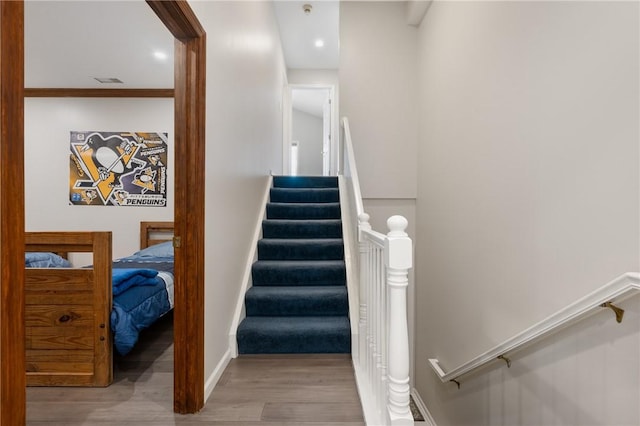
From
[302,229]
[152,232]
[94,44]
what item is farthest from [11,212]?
[152,232]

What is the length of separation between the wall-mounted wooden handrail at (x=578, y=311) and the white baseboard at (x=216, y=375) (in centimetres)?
169

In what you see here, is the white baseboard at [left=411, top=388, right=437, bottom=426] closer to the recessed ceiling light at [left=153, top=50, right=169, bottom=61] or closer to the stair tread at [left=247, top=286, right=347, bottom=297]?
the stair tread at [left=247, top=286, right=347, bottom=297]

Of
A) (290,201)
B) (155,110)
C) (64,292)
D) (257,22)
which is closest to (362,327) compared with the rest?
(64,292)

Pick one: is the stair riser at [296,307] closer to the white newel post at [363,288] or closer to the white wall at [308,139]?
the white newel post at [363,288]

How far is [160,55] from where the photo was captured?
335 centimetres

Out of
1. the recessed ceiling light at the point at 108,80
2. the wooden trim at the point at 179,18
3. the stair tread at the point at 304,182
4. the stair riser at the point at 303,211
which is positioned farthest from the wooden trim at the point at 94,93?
the wooden trim at the point at 179,18

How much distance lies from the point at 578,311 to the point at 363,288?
3.35 feet

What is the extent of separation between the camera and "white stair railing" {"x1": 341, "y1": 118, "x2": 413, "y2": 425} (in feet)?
3.83

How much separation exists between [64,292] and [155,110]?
317 cm

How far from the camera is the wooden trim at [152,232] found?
4.21 meters

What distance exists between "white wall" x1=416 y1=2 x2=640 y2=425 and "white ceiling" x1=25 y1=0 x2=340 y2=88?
90.4 inches

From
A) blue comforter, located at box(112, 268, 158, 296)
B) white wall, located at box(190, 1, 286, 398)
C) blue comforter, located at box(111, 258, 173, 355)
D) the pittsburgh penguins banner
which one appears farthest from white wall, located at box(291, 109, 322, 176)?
blue comforter, located at box(112, 268, 158, 296)

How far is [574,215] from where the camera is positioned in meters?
1.43

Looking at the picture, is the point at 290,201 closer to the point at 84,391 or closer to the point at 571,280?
the point at 84,391
